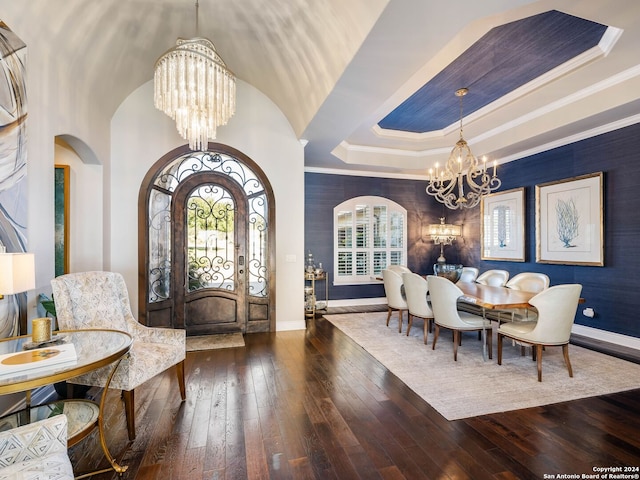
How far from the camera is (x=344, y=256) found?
6.68m

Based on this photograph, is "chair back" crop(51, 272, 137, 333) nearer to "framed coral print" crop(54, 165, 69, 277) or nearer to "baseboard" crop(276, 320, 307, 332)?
"framed coral print" crop(54, 165, 69, 277)

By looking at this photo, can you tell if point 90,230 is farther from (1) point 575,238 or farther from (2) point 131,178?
(1) point 575,238

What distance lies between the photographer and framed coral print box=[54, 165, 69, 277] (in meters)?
3.66

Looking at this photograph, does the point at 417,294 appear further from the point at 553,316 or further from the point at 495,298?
the point at 553,316

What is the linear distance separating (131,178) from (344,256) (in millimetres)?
4180

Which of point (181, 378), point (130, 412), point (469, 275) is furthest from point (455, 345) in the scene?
point (130, 412)

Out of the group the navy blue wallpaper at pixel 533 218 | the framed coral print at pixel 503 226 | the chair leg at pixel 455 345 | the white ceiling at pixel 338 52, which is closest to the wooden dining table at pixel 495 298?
the chair leg at pixel 455 345

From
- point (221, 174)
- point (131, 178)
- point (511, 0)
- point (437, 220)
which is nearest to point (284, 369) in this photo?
point (221, 174)

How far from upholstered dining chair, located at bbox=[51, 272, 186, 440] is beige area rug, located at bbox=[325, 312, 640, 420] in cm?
224

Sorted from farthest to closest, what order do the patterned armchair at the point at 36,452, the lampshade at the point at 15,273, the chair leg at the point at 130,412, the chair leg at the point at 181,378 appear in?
the chair leg at the point at 181,378, the chair leg at the point at 130,412, the lampshade at the point at 15,273, the patterned armchair at the point at 36,452

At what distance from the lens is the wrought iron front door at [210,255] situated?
4516 millimetres

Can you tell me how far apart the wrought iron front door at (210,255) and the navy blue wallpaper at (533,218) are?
2065 mm

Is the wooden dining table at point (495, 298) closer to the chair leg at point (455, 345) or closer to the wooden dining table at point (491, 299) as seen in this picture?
the wooden dining table at point (491, 299)

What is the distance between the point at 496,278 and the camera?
4.77 meters
